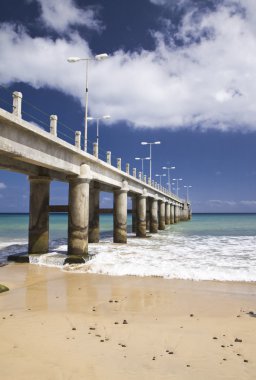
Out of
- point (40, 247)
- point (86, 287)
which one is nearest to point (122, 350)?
point (86, 287)

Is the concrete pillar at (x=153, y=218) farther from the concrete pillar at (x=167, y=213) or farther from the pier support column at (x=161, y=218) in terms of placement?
the concrete pillar at (x=167, y=213)

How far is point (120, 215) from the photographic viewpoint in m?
27.5

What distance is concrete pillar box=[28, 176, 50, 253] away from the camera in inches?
739

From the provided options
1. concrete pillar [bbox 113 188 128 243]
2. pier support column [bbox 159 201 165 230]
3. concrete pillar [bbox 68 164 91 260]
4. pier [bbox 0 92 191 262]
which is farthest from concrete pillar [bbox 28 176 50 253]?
pier support column [bbox 159 201 165 230]

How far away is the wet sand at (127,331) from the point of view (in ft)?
17.1

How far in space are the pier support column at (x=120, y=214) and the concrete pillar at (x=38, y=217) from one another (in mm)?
9335

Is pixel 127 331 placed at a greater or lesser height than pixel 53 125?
lesser

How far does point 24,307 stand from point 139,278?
5381 millimetres

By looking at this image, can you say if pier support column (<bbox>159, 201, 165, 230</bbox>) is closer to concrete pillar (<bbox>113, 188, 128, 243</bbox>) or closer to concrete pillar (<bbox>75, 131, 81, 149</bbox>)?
concrete pillar (<bbox>113, 188, 128, 243</bbox>)

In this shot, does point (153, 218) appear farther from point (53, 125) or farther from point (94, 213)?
point (53, 125)

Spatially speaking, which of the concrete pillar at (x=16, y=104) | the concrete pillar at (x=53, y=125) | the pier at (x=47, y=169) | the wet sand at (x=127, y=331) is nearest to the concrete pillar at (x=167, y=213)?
the pier at (x=47, y=169)

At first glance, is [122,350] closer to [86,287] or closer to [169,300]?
[169,300]

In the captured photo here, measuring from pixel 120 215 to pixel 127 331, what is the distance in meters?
20.7

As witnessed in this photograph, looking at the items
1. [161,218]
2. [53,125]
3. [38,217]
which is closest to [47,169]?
[38,217]
